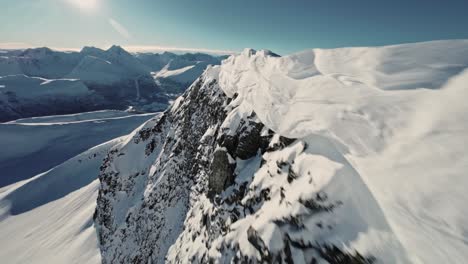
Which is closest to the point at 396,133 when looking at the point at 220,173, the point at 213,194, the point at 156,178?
the point at 220,173

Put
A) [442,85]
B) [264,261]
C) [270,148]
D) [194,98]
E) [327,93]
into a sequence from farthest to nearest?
1. [194,98]
2. [270,148]
3. [327,93]
4. [264,261]
5. [442,85]

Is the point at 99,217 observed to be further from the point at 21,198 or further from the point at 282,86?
the point at 21,198

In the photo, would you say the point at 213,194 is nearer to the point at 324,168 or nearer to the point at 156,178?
the point at 324,168

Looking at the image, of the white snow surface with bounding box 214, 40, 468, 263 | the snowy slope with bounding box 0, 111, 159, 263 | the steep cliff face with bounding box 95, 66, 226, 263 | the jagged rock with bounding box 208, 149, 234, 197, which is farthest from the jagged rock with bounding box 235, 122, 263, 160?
the snowy slope with bounding box 0, 111, 159, 263

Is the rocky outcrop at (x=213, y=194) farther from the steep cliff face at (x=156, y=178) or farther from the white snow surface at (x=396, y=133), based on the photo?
the white snow surface at (x=396, y=133)

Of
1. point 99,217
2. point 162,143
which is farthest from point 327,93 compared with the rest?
point 99,217

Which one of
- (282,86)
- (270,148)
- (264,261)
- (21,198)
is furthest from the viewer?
(21,198)
